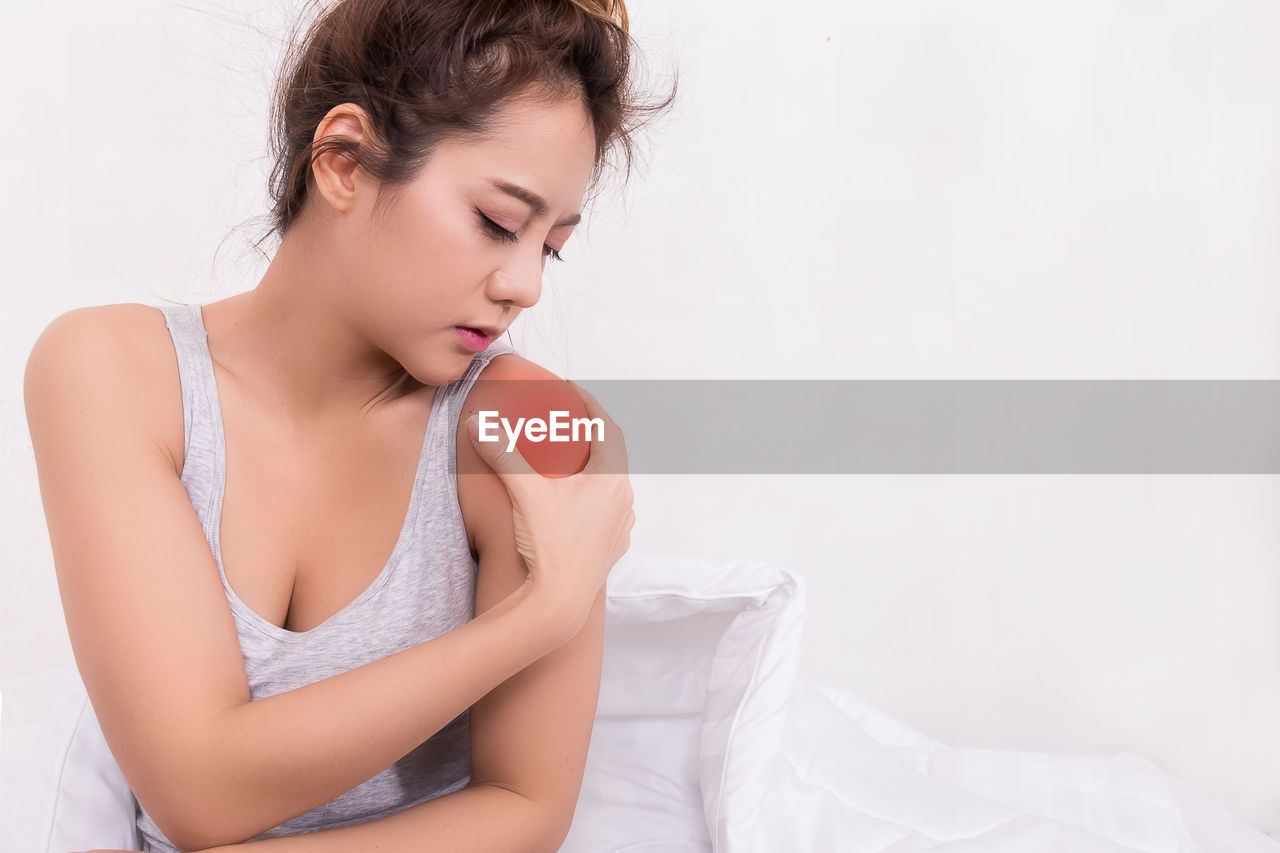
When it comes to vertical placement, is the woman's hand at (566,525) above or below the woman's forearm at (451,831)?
above

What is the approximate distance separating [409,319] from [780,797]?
701 mm

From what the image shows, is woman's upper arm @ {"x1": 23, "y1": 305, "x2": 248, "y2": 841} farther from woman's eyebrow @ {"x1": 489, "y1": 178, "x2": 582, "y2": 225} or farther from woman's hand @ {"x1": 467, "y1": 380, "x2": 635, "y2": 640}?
woman's eyebrow @ {"x1": 489, "y1": 178, "x2": 582, "y2": 225}

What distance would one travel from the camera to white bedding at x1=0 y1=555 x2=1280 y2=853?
3.76 ft

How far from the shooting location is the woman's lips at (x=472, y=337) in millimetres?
979

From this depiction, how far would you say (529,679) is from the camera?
1002 mm

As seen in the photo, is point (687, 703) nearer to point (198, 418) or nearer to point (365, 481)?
point (365, 481)

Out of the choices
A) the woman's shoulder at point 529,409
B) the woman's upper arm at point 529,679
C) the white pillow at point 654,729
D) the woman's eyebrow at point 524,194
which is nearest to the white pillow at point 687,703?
the white pillow at point 654,729

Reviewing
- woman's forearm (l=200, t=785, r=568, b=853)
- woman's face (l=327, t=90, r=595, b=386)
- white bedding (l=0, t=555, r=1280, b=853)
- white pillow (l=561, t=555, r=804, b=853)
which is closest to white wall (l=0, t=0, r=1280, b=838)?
white bedding (l=0, t=555, r=1280, b=853)

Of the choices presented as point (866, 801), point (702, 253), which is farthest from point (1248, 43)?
point (866, 801)

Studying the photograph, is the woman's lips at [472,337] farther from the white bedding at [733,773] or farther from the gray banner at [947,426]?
the gray banner at [947,426]

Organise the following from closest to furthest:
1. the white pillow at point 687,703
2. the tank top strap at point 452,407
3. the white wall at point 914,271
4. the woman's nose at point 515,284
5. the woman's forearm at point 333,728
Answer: the woman's forearm at point 333,728 < the woman's nose at point 515,284 < the tank top strap at point 452,407 < the white pillow at point 687,703 < the white wall at point 914,271

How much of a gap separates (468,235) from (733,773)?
672 mm

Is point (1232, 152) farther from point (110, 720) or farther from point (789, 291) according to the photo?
point (110, 720)

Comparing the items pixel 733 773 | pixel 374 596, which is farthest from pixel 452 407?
pixel 733 773
